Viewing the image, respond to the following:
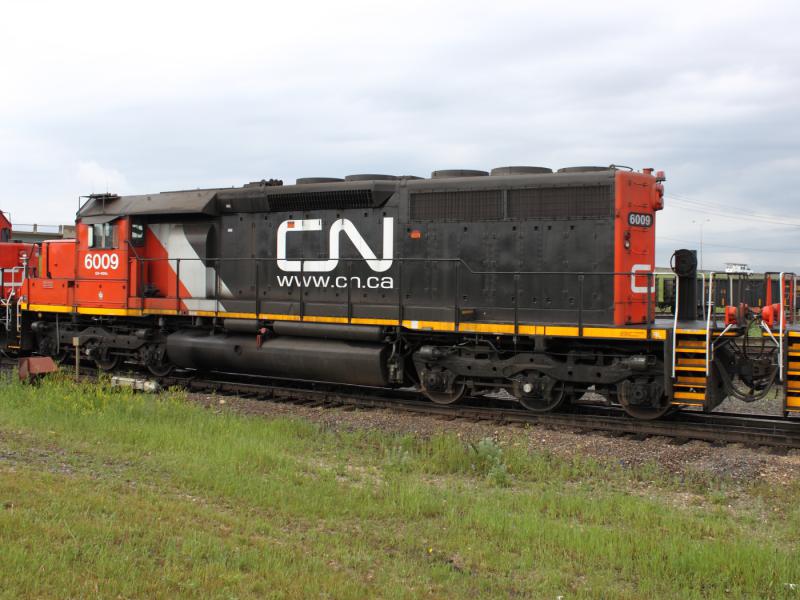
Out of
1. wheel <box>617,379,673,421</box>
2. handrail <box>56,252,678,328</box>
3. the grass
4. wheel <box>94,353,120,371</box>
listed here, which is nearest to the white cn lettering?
handrail <box>56,252,678,328</box>

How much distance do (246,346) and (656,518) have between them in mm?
9029

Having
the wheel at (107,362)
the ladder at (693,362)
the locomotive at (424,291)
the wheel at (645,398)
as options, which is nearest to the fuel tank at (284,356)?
the locomotive at (424,291)

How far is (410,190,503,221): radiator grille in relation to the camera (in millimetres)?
11578

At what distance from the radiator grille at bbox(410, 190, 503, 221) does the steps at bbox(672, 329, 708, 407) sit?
134 inches

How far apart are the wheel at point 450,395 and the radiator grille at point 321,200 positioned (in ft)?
11.3

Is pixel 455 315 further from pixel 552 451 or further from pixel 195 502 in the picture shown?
pixel 195 502

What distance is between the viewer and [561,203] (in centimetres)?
1106

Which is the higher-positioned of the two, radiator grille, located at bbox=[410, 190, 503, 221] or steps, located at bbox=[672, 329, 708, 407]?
radiator grille, located at bbox=[410, 190, 503, 221]

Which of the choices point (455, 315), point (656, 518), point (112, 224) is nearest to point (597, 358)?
point (455, 315)

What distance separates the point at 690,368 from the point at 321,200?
22.6 feet

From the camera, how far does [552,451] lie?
9000 millimetres

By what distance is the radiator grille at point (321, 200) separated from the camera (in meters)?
12.7

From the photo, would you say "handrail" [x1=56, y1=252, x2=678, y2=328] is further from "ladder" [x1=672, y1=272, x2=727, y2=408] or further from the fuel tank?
the fuel tank

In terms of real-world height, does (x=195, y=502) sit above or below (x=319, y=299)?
below
